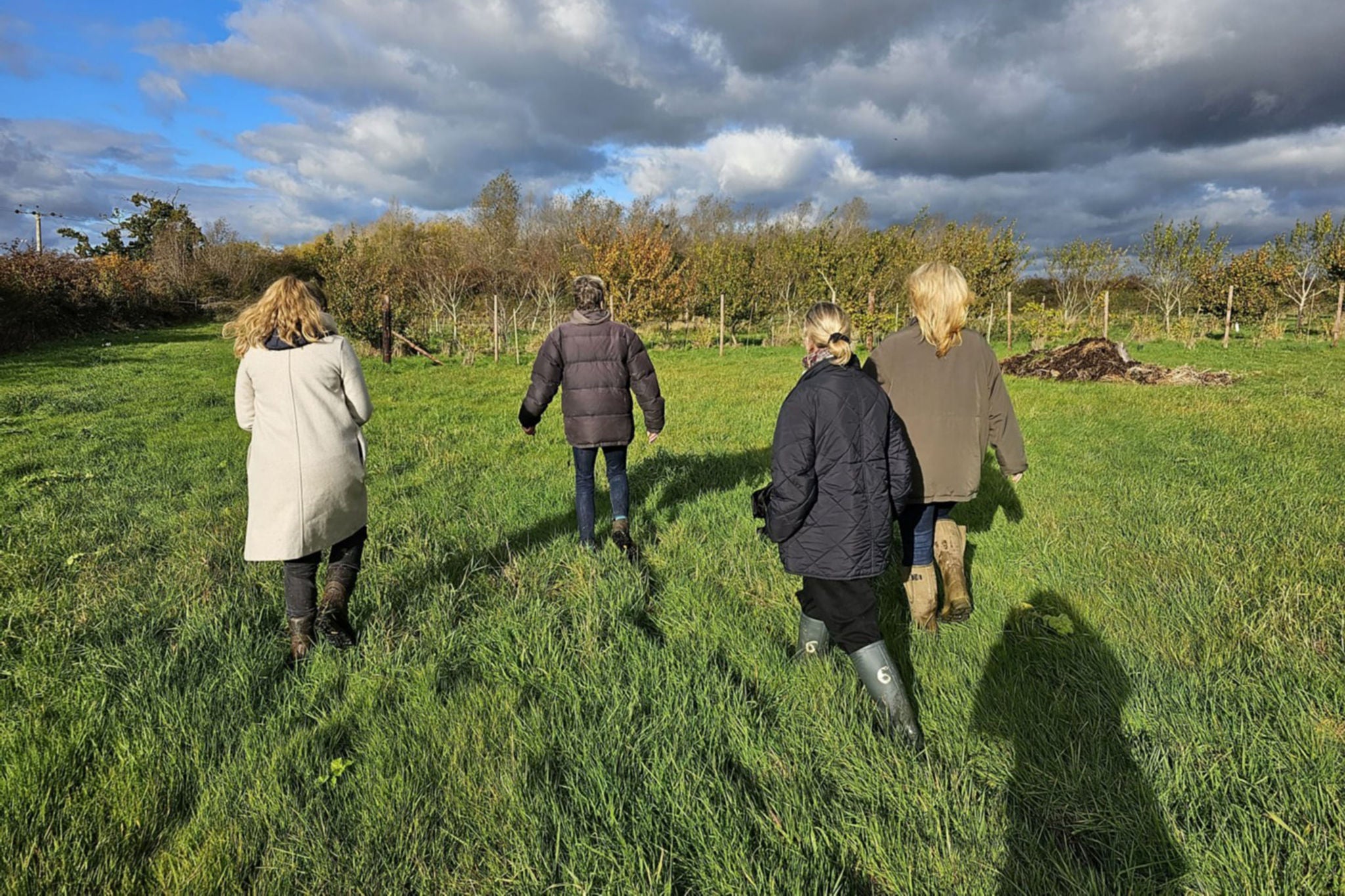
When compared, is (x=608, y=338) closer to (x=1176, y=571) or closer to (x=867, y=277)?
(x=1176, y=571)

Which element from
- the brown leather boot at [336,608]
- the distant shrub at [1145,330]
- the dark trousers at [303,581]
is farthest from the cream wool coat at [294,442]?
the distant shrub at [1145,330]

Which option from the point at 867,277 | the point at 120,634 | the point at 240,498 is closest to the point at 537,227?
the point at 867,277

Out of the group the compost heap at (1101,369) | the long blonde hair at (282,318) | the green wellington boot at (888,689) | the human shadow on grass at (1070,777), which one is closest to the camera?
the human shadow on grass at (1070,777)

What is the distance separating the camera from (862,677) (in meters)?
2.72

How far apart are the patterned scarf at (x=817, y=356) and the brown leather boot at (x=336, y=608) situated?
2610 millimetres

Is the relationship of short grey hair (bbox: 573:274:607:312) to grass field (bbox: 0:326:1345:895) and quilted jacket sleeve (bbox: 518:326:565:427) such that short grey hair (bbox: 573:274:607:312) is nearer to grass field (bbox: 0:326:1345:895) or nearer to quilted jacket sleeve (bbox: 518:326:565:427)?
quilted jacket sleeve (bbox: 518:326:565:427)

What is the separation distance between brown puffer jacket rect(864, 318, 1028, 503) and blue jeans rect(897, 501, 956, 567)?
0.32ft

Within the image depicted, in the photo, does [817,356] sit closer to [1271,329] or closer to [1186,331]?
[1186,331]

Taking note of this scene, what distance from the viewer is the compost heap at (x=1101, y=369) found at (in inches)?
538

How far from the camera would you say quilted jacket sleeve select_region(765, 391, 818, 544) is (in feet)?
8.84

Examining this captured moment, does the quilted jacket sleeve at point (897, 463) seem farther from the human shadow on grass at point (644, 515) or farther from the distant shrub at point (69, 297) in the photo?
the distant shrub at point (69, 297)

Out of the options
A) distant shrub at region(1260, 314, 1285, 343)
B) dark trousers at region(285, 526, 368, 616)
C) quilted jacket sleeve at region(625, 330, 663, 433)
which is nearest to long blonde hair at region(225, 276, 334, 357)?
dark trousers at region(285, 526, 368, 616)

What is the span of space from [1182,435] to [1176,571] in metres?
5.28

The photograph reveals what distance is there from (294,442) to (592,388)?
2.00m
